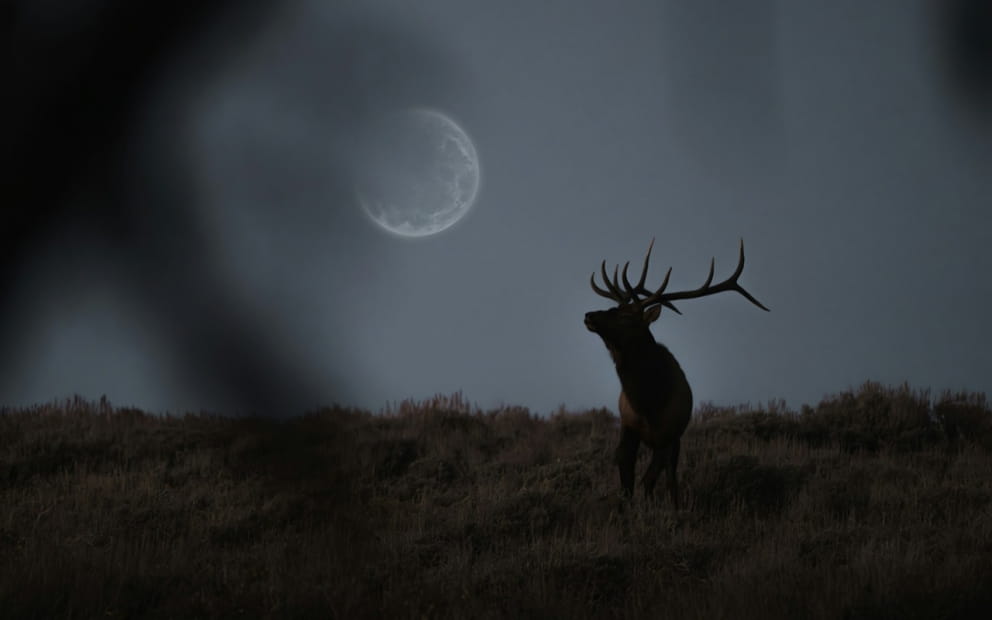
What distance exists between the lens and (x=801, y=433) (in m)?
12.2

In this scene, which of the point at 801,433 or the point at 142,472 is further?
the point at 801,433

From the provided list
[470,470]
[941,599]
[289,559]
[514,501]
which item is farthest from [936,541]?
[470,470]

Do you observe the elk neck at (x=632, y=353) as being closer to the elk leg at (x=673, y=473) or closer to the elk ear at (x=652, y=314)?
the elk ear at (x=652, y=314)

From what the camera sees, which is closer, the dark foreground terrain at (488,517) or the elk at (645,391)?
the dark foreground terrain at (488,517)

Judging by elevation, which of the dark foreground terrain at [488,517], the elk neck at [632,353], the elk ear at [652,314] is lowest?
the dark foreground terrain at [488,517]

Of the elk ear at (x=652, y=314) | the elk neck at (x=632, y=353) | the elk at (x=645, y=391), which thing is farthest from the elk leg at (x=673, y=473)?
the elk ear at (x=652, y=314)

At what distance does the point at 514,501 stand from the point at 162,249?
6.76 m

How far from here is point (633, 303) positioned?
7488mm

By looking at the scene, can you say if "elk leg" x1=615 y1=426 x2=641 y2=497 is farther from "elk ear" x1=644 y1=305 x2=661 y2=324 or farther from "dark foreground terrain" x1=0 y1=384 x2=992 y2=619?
"elk ear" x1=644 y1=305 x2=661 y2=324

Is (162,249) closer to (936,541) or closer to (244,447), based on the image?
(244,447)

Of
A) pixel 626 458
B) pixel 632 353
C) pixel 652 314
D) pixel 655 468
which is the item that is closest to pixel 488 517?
pixel 626 458

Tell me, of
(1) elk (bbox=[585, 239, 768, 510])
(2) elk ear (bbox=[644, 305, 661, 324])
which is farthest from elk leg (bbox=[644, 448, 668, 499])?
(2) elk ear (bbox=[644, 305, 661, 324])

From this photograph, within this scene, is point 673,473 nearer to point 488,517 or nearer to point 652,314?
point 652,314

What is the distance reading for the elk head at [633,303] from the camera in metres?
7.12
